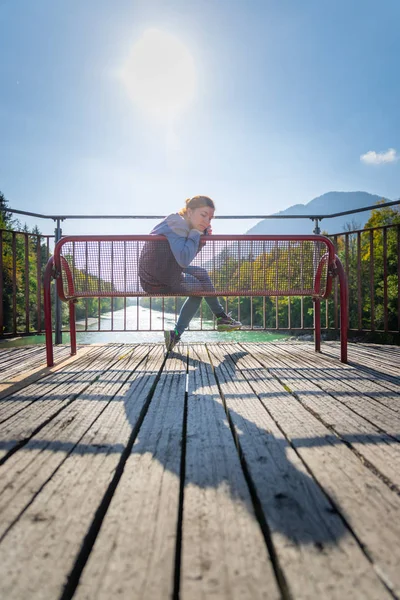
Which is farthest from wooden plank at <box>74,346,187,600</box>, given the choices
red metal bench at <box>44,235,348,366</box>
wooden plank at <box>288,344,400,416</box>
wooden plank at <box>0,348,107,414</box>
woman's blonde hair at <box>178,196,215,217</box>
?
woman's blonde hair at <box>178,196,215,217</box>

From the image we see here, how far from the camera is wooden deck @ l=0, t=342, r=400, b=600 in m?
0.56

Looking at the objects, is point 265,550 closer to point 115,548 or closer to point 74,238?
point 115,548

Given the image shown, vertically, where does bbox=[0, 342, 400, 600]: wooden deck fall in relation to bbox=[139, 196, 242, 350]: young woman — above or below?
below

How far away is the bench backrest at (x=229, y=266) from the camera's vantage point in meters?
2.62

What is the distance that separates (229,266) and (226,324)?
507 millimetres

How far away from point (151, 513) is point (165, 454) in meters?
0.28

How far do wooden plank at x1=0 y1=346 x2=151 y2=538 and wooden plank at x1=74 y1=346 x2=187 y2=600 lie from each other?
0.66ft

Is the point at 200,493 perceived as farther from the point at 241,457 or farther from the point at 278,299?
the point at 278,299

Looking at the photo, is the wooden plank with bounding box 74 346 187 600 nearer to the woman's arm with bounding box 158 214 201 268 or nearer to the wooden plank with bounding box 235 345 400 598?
the wooden plank with bounding box 235 345 400 598

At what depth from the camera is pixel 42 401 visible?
1.57 metres

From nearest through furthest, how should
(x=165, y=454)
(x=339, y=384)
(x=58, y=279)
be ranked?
(x=165, y=454) → (x=339, y=384) → (x=58, y=279)

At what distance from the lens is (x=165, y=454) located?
3.31 ft

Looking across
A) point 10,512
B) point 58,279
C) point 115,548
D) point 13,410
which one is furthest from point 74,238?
point 115,548

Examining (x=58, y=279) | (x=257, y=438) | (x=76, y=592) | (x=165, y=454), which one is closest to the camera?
(x=76, y=592)
